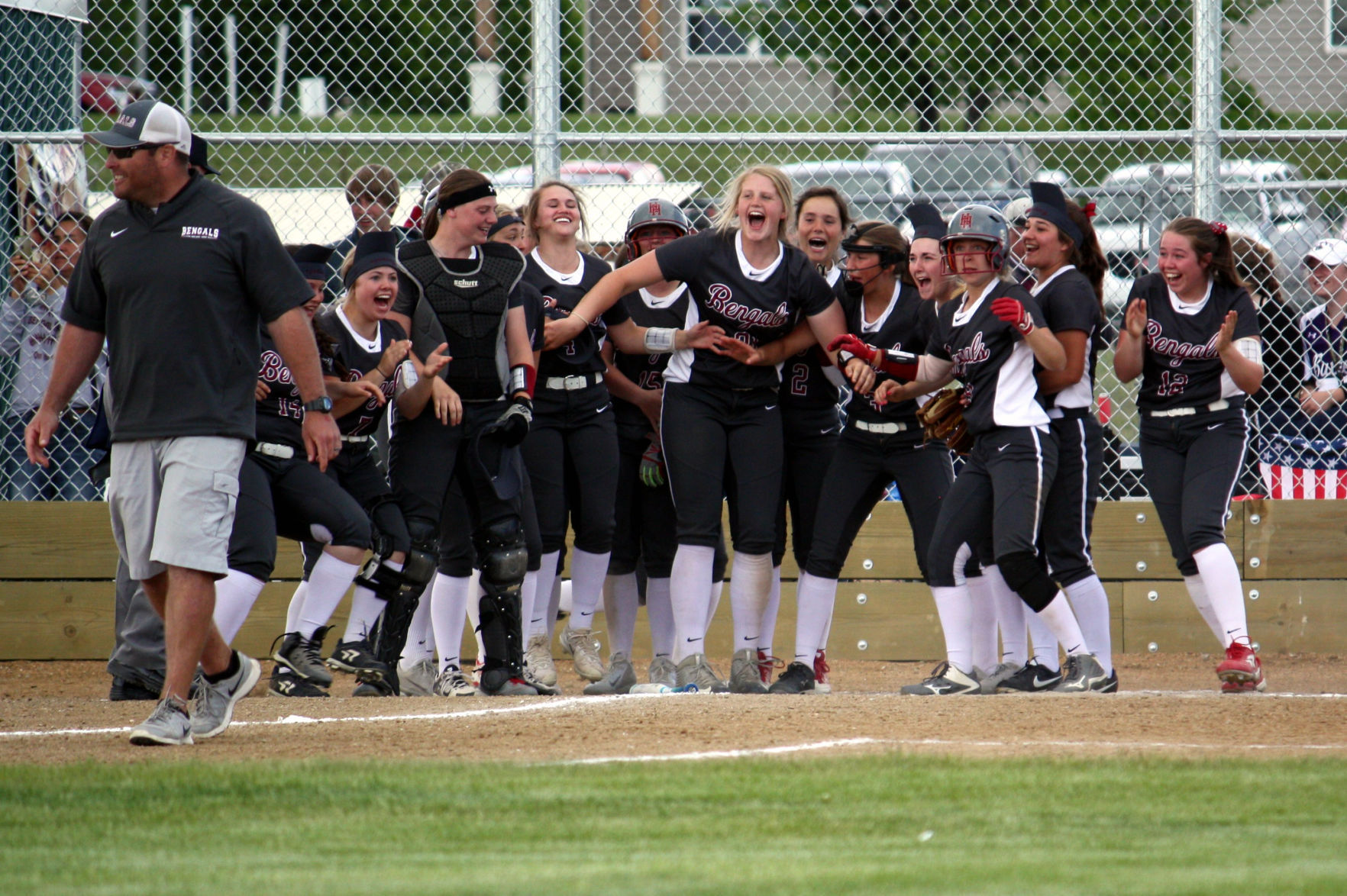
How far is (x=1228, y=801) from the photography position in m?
3.85

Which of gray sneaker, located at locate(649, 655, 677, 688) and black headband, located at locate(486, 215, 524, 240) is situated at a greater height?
black headband, located at locate(486, 215, 524, 240)

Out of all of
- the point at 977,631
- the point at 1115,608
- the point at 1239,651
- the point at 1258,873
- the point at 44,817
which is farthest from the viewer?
the point at 1115,608

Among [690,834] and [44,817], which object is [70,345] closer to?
[44,817]

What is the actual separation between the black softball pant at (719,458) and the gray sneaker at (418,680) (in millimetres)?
1198

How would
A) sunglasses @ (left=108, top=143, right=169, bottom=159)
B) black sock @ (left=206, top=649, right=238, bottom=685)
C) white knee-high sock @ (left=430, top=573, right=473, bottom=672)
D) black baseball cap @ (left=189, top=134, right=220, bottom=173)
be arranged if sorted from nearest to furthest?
1. sunglasses @ (left=108, top=143, right=169, bottom=159)
2. black baseball cap @ (left=189, top=134, right=220, bottom=173)
3. black sock @ (left=206, top=649, right=238, bottom=685)
4. white knee-high sock @ (left=430, top=573, right=473, bottom=672)

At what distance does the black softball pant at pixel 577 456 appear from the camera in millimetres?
6539

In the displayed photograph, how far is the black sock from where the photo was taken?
497 centimetres

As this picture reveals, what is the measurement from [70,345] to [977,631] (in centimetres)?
374

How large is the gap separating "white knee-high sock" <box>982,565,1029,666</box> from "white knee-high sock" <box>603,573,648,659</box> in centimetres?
153

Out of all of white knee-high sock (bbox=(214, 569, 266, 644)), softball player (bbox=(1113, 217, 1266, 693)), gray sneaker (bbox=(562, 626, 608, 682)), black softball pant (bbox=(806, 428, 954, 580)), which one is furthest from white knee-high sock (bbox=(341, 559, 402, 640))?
softball player (bbox=(1113, 217, 1266, 693))

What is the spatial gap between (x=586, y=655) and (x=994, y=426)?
6.80 feet

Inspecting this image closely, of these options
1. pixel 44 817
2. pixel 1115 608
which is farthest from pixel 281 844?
pixel 1115 608

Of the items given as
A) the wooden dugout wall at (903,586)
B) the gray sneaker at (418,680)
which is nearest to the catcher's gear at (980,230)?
the wooden dugout wall at (903,586)

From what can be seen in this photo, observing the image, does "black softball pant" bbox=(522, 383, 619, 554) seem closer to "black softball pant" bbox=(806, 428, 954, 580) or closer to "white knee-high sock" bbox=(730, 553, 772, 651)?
"white knee-high sock" bbox=(730, 553, 772, 651)
